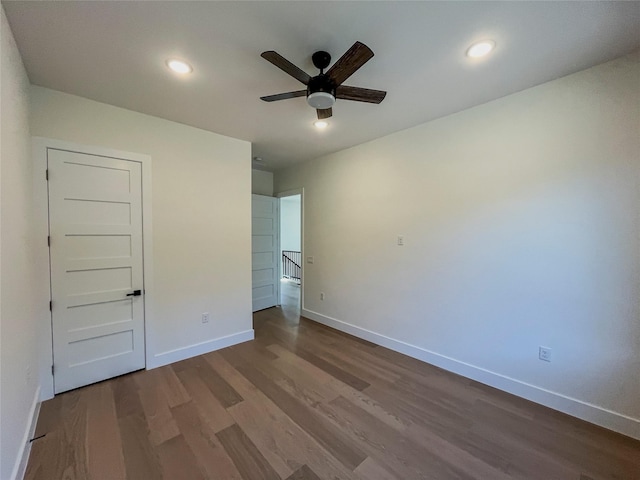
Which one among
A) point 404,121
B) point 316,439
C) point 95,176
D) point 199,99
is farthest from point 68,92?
point 316,439

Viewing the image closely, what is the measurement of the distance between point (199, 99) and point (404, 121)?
7.16 ft

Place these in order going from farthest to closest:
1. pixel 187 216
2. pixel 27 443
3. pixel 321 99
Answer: pixel 187 216 < pixel 321 99 < pixel 27 443

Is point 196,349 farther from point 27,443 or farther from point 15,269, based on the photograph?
point 15,269

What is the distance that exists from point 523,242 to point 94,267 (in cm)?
407

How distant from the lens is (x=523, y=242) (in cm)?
231

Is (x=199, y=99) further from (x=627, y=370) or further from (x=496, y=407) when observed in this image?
(x=627, y=370)

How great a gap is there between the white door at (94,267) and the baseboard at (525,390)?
9.70ft

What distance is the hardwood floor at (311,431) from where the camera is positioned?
1618 mm

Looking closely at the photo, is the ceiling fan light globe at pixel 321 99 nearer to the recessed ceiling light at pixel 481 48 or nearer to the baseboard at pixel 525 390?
the recessed ceiling light at pixel 481 48

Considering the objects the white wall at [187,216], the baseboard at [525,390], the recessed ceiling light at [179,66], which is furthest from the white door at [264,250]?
the recessed ceiling light at [179,66]

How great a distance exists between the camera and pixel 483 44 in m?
1.72

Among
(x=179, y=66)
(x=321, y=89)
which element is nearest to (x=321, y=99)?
(x=321, y=89)

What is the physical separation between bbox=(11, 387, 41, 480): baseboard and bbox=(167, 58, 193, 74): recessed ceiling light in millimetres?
2749

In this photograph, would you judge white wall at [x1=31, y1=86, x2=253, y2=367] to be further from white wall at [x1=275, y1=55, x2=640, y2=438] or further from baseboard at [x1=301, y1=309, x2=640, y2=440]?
baseboard at [x1=301, y1=309, x2=640, y2=440]
